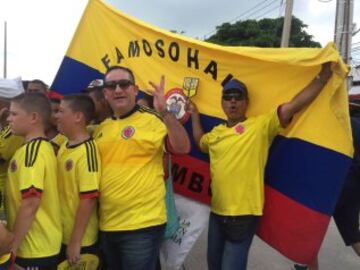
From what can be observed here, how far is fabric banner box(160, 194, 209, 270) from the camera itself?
339cm

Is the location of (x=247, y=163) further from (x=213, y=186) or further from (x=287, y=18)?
(x=287, y=18)

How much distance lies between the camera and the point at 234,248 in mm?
3125

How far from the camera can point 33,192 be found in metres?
A: 2.39

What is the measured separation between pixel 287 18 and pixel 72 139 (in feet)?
31.2

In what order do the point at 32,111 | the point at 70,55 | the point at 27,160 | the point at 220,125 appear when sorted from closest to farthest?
the point at 27,160 < the point at 32,111 < the point at 220,125 < the point at 70,55

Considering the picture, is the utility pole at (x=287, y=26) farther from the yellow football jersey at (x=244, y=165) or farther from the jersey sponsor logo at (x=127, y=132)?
the jersey sponsor logo at (x=127, y=132)

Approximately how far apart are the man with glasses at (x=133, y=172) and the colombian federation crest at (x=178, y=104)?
28.9 inches

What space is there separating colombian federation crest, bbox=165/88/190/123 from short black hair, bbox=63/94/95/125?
822 mm

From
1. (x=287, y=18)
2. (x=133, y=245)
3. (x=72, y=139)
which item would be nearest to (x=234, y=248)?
(x=133, y=245)

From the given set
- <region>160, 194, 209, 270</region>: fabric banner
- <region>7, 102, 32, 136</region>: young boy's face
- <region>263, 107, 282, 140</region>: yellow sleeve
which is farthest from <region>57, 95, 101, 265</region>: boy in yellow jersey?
<region>263, 107, 282, 140</region>: yellow sleeve

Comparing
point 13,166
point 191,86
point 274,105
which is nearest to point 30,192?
point 13,166

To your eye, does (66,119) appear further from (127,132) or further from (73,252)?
(73,252)

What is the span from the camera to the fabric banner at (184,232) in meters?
3.39

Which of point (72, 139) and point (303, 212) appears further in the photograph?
point (303, 212)
